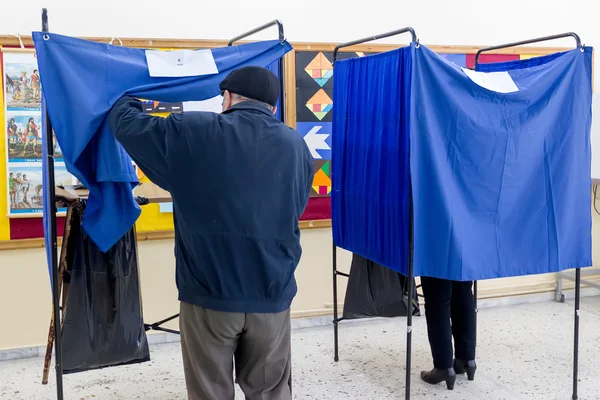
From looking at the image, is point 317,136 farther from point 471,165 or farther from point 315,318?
point 471,165

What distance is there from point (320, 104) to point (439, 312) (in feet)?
4.89

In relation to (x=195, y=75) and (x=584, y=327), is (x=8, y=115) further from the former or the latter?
(x=584, y=327)

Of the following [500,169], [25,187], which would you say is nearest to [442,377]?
[500,169]

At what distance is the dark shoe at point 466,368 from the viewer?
306cm

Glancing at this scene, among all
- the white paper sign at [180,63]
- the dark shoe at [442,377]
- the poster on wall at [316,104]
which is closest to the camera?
the white paper sign at [180,63]

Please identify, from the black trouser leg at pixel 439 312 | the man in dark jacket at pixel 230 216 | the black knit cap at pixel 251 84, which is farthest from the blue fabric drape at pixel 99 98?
the black trouser leg at pixel 439 312

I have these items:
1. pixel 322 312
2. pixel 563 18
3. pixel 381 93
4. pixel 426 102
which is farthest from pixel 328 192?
pixel 563 18

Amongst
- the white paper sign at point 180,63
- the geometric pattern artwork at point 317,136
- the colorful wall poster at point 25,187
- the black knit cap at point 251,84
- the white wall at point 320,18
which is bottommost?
the colorful wall poster at point 25,187

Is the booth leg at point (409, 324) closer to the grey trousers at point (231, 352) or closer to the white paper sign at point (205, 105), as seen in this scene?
the grey trousers at point (231, 352)

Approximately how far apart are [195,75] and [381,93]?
853mm

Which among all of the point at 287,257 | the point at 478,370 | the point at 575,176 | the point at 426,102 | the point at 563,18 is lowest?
the point at 478,370

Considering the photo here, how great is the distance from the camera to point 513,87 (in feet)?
8.66

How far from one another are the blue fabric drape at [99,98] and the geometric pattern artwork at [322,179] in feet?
4.81

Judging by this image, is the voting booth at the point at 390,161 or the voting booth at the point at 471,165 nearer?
the voting booth at the point at 390,161
